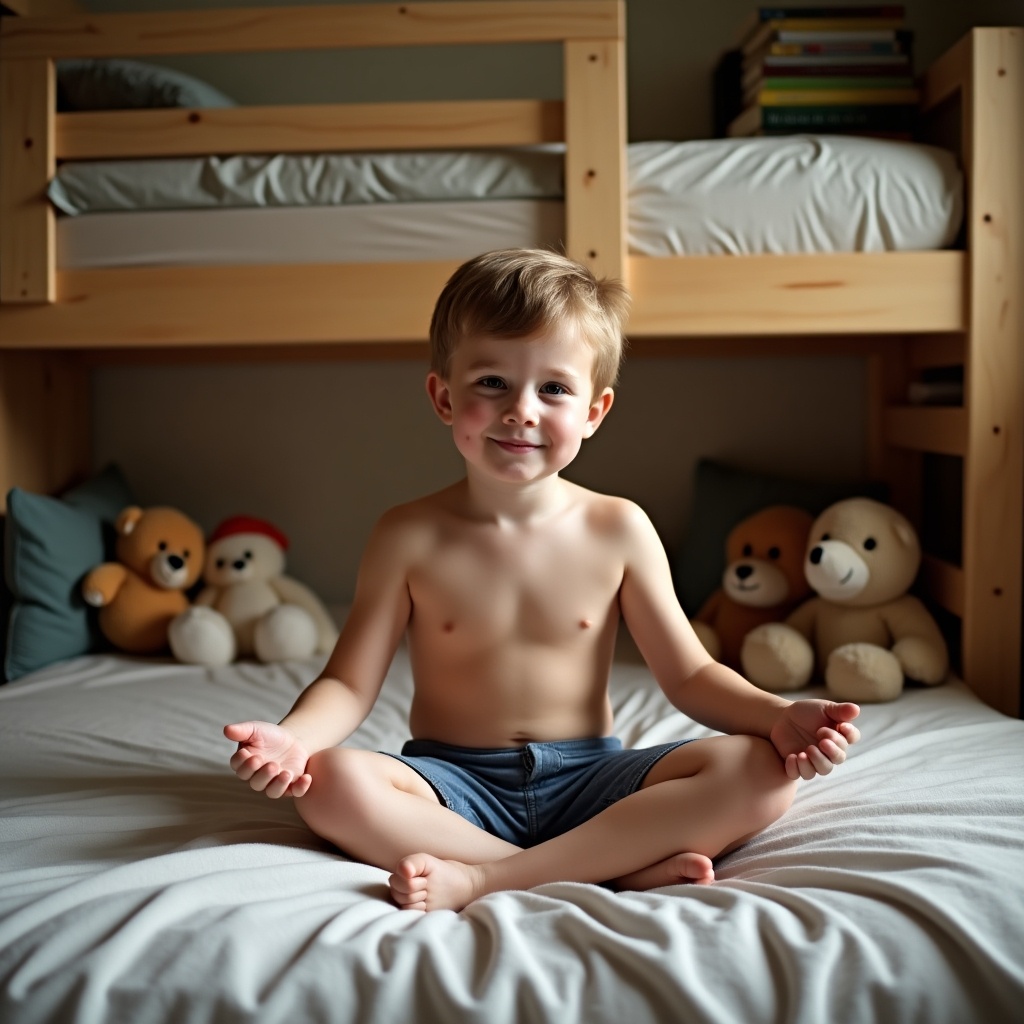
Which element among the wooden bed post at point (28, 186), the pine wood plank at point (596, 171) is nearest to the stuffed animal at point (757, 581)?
the pine wood plank at point (596, 171)

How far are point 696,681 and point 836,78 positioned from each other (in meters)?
1.13

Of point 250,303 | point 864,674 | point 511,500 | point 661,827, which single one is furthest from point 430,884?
point 250,303

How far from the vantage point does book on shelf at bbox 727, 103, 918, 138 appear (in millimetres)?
1850

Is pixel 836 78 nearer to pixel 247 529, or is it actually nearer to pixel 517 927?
pixel 247 529

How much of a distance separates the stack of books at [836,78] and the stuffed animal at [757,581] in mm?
600

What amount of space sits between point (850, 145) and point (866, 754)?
825 mm

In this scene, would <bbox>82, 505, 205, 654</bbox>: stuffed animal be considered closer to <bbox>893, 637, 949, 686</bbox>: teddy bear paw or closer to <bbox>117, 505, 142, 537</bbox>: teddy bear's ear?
<bbox>117, 505, 142, 537</bbox>: teddy bear's ear

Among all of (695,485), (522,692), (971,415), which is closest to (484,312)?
(522,692)

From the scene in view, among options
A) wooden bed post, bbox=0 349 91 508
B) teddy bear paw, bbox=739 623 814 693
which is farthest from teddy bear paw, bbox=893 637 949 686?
wooden bed post, bbox=0 349 91 508

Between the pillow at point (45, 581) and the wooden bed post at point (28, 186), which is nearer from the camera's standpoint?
the wooden bed post at point (28, 186)

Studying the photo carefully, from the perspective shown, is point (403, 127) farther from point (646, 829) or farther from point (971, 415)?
point (646, 829)

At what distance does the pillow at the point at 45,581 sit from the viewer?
1828mm

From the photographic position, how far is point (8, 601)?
1.95 m

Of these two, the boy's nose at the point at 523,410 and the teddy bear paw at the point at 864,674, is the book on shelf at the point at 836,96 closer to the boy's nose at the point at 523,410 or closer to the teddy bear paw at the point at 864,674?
the teddy bear paw at the point at 864,674
